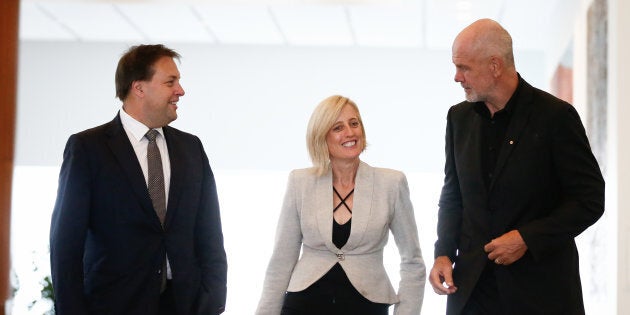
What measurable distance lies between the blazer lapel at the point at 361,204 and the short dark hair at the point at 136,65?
0.89 m

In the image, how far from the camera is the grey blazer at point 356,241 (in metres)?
3.58

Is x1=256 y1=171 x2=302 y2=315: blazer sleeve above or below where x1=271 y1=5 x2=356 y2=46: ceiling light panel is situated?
below

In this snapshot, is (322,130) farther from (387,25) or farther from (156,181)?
(387,25)

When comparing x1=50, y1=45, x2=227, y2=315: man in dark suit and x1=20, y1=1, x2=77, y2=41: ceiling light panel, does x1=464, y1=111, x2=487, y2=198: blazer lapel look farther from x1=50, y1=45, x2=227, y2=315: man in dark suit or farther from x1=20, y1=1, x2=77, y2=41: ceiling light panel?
x1=20, y1=1, x2=77, y2=41: ceiling light panel

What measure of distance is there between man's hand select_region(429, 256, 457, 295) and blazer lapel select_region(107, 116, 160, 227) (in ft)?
3.09

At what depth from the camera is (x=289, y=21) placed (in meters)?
9.64

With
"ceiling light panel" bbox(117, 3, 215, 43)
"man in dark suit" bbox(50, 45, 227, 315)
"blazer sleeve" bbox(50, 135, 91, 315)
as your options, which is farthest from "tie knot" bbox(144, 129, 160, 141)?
"ceiling light panel" bbox(117, 3, 215, 43)

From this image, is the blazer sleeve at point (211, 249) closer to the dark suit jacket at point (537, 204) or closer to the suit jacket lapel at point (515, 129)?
the dark suit jacket at point (537, 204)

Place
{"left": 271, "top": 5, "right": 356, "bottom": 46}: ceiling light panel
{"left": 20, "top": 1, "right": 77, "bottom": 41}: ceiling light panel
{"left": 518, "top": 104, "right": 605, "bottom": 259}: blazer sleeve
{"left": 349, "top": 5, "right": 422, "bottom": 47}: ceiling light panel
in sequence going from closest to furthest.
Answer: {"left": 518, "top": 104, "right": 605, "bottom": 259}: blazer sleeve → {"left": 349, "top": 5, "right": 422, "bottom": 47}: ceiling light panel → {"left": 271, "top": 5, "right": 356, "bottom": 46}: ceiling light panel → {"left": 20, "top": 1, "right": 77, "bottom": 41}: ceiling light panel

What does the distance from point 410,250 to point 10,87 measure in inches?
95.7

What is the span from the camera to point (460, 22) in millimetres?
9438

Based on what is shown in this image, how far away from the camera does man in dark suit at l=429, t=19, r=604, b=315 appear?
285cm

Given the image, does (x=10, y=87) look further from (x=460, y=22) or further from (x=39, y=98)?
(x=39, y=98)

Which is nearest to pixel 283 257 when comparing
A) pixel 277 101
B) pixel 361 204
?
pixel 361 204
